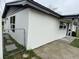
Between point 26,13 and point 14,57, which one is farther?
point 26,13

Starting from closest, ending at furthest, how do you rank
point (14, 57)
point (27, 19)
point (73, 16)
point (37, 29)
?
point (14, 57), point (27, 19), point (37, 29), point (73, 16)

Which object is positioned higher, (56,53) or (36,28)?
(36,28)

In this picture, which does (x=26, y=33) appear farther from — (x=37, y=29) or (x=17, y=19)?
(x=17, y=19)

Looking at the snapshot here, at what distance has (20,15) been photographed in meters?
5.76

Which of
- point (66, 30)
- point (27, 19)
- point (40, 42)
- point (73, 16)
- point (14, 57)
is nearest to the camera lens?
point (14, 57)

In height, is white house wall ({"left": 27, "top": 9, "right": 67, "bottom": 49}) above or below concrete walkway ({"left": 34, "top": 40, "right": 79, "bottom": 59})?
above

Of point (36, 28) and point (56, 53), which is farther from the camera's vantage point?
point (36, 28)

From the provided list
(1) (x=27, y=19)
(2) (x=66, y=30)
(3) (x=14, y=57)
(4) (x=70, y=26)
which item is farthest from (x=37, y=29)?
(4) (x=70, y=26)

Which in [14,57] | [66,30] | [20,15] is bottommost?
[14,57]

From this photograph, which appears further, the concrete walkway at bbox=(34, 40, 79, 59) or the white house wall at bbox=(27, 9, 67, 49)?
the white house wall at bbox=(27, 9, 67, 49)

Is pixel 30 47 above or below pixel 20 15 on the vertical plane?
below

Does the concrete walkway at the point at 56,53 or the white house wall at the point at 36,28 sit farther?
the white house wall at the point at 36,28

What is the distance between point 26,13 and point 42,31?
2.05 meters

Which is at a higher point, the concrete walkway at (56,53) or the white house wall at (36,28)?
the white house wall at (36,28)
